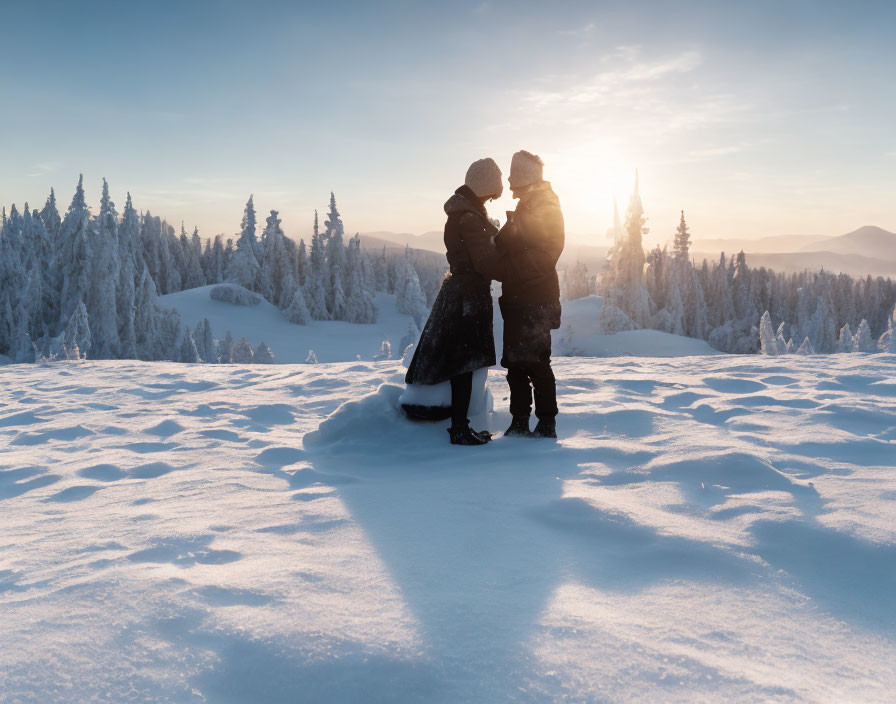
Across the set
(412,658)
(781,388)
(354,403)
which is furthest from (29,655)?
(781,388)

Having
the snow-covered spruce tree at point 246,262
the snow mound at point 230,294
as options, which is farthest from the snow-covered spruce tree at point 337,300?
the snow mound at point 230,294

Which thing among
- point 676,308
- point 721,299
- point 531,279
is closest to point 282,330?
point 676,308

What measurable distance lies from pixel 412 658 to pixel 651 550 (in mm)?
1183

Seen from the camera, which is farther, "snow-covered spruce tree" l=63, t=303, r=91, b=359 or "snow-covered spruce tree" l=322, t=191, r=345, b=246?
"snow-covered spruce tree" l=322, t=191, r=345, b=246

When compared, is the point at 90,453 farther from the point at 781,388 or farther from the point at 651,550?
the point at 781,388

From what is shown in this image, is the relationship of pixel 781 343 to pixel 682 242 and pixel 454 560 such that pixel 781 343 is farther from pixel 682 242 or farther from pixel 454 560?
pixel 682 242

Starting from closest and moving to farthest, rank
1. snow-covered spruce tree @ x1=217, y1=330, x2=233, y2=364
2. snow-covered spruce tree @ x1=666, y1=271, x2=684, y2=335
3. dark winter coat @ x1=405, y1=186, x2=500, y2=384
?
dark winter coat @ x1=405, y1=186, x2=500, y2=384, snow-covered spruce tree @ x1=217, y1=330, x2=233, y2=364, snow-covered spruce tree @ x1=666, y1=271, x2=684, y2=335

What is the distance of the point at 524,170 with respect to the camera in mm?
3959

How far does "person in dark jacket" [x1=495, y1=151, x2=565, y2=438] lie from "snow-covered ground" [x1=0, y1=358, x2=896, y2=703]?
52 cm

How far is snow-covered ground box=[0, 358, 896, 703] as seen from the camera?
62.9 inches

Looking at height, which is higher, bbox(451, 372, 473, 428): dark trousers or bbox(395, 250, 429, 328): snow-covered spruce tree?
bbox(395, 250, 429, 328): snow-covered spruce tree

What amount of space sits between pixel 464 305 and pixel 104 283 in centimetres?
3083

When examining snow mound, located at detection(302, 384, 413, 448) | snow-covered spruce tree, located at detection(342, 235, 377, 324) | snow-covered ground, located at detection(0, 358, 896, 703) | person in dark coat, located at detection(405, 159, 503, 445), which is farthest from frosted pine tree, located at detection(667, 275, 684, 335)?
snow mound, located at detection(302, 384, 413, 448)

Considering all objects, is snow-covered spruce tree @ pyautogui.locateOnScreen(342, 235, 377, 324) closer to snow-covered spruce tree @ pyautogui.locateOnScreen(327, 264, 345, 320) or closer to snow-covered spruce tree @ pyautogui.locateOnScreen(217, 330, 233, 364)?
snow-covered spruce tree @ pyautogui.locateOnScreen(327, 264, 345, 320)
